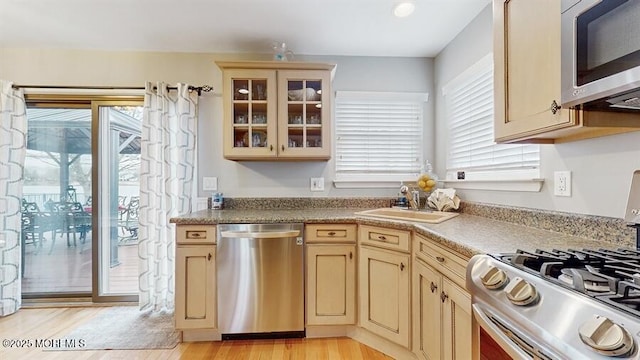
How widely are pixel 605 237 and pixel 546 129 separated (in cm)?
51

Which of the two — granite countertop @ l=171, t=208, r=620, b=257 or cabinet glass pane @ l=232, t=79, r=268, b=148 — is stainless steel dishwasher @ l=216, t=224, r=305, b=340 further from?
cabinet glass pane @ l=232, t=79, r=268, b=148

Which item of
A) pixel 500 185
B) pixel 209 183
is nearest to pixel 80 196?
pixel 209 183

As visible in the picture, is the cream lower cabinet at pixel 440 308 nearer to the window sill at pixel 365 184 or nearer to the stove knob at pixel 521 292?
the stove knob at pixel 521 292

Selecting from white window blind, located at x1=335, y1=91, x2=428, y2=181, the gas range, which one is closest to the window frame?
white window blind, located at x1=335, y1=91, x2=428, y2=181

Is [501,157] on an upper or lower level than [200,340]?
upper

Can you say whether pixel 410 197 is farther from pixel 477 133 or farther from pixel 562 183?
pixel 562 183

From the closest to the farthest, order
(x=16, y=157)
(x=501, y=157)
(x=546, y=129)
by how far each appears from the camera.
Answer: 1. (x=546, y=129)
2. (x=501, y=157)
3. (x=16, y=157)

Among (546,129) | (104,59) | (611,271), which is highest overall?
(104,59)

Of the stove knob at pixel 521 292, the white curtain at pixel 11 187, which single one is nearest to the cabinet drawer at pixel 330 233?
the stove knob at pixel 521 292

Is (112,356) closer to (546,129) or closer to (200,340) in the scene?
(200,340)

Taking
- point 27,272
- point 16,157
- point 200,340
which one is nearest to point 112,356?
point 200,340

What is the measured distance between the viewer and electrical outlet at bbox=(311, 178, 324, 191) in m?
2.83

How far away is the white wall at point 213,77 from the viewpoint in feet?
9.00

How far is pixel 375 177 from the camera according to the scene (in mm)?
2854
